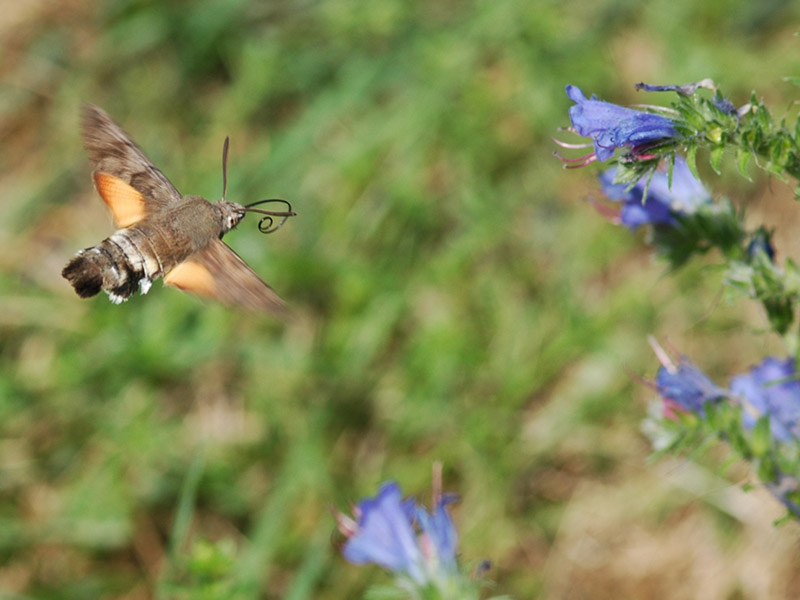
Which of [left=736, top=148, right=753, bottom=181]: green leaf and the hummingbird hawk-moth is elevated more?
the hummingbird hawk-moth

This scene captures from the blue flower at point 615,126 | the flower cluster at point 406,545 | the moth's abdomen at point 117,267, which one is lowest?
the flower cluster at point 406,545

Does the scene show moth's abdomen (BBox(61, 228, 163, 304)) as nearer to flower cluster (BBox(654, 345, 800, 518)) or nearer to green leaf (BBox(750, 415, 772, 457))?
flower cluster (BBox(654, 345, 800, 518))

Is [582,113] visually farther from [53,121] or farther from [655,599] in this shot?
[53,121]

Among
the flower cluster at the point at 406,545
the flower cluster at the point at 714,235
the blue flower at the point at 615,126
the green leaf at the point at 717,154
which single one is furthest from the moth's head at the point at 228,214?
the green leaf at the point at 717,154

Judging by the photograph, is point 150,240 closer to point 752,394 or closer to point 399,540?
point 399,540

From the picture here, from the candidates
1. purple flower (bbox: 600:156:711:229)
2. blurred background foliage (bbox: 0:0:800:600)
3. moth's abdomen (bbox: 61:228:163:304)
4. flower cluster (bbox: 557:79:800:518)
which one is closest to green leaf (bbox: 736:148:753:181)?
flower cluster (bbox: 557:79:800:518)

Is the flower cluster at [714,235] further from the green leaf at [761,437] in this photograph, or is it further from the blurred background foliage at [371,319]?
the blurred background foliage at [371,319]

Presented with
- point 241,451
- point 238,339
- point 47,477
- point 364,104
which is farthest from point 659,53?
point 47,477
